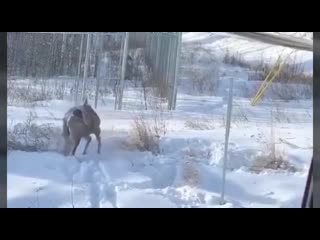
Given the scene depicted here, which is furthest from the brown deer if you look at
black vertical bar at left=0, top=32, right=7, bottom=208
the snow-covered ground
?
black vertical bar at left=0, top=32, right=7, bottom=208

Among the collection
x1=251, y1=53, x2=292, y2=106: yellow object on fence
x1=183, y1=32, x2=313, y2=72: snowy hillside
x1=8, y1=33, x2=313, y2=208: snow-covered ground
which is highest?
x1=183, y1=32, x2=313, y2=72: snowy hillside

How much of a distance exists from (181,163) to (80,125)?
49cm

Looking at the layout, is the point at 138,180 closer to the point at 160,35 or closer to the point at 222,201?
the point at 222,201

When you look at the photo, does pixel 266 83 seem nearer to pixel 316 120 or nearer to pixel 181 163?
pixel 316 120

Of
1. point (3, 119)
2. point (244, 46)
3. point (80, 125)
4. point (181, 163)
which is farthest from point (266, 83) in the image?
point (3, 119)

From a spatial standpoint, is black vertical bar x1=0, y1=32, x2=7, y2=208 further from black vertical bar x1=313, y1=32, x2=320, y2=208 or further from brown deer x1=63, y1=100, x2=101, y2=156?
black vertical bar x1=313, y1=32, x2=320, y2=208

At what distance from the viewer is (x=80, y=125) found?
2.56 metres

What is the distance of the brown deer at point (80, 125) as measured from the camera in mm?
2553

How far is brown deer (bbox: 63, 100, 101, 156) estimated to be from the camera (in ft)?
8.38

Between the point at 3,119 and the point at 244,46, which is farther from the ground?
the point at 244,46

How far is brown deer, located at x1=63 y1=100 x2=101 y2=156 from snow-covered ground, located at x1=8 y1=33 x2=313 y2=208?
0.03m

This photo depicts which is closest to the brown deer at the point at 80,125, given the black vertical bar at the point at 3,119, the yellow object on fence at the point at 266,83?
the black vertical bar at the point at 3,119

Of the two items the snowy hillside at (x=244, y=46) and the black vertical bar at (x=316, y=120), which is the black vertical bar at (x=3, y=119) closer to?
the snowy hillside at (x=244, y=46)
